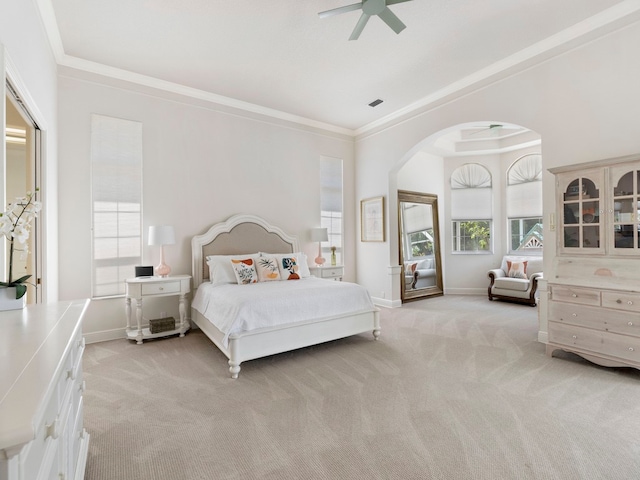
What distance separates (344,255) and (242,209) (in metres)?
2.19

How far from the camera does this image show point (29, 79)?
98.1 inches

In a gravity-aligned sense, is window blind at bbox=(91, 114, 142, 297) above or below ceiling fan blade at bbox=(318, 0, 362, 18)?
below

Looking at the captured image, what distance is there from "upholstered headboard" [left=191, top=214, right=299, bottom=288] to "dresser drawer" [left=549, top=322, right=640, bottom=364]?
3.62 metres

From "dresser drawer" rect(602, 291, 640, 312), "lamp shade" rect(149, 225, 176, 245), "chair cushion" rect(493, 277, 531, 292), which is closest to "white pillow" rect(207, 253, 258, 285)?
"lamp shade" rect(149, 225, 176, 245)

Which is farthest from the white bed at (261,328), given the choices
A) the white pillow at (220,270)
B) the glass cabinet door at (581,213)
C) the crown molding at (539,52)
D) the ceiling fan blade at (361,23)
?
the crown molding at (539,52)

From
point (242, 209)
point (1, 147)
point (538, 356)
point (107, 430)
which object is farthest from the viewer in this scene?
point (242, 209)

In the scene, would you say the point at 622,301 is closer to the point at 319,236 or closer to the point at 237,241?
the point at 319,236

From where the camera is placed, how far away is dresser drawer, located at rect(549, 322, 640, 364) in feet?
8.98

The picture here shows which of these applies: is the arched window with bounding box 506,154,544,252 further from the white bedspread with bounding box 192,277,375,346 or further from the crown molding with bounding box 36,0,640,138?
the white bedspread with bounding box 192,277,375,346

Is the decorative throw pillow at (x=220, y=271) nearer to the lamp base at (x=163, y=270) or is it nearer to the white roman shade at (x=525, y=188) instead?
the lamp base at (x=163, y=270)

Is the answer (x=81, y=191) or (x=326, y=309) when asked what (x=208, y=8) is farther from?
(x=326, y=309)

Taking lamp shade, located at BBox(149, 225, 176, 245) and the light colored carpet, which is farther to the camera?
lamp shade, located at BBox(149, 225, 176, 245)

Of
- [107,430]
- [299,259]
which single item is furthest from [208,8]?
[107,430]

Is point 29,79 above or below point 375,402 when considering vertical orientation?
above
